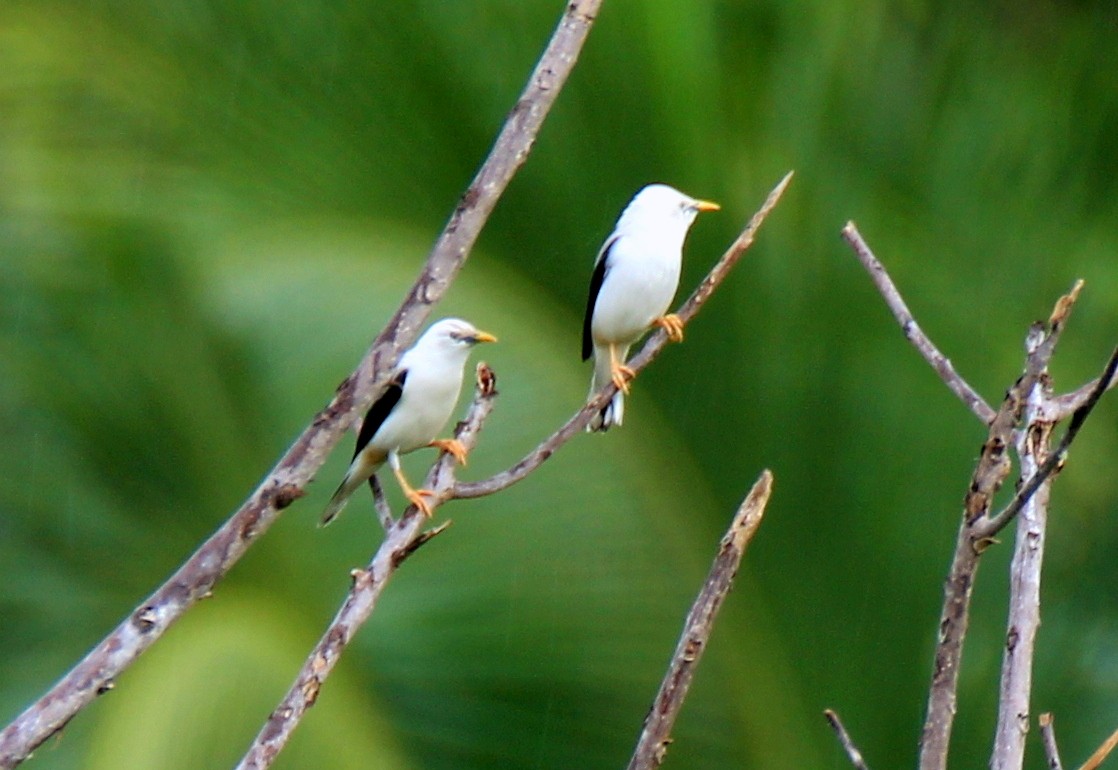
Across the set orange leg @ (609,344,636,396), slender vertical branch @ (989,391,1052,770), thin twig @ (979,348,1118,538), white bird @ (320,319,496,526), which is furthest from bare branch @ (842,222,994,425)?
white bird @ (320,319,496,526)

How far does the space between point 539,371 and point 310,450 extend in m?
1.19

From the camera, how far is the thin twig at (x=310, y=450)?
2.94m

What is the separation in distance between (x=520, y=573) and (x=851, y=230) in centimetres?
142

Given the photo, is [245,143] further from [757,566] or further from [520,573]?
[757,566]

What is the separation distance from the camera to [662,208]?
4.77 meters

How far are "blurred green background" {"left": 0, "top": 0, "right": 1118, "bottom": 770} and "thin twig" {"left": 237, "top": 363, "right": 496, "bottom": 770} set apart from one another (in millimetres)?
413

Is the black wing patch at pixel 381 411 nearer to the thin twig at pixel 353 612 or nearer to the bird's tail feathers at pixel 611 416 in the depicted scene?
the bird's tail feathers at pixel 611 416

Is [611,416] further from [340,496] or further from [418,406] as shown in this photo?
[340,496]

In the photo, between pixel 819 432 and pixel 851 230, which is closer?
pixel 851 230

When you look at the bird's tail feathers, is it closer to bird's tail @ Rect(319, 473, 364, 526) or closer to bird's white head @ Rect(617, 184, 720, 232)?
bird's white head @ Rect(617, 184, 720, 232)

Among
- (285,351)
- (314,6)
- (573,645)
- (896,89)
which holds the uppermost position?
(896,89)

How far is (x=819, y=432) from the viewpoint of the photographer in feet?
14.4

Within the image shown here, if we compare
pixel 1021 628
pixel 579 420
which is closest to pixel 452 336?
pixel 579 420

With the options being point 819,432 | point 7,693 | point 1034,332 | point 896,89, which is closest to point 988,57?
point 896,89
